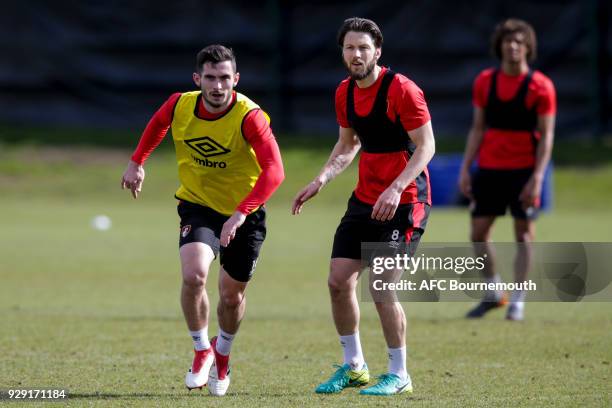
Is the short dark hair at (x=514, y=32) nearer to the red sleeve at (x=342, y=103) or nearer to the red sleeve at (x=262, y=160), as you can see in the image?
the red sleeve at (x=342, y=103)

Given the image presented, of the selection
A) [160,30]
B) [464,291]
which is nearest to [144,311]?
[464,291]

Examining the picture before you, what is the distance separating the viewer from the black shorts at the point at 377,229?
671 centimetres

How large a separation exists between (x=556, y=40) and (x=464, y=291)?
15.7 m

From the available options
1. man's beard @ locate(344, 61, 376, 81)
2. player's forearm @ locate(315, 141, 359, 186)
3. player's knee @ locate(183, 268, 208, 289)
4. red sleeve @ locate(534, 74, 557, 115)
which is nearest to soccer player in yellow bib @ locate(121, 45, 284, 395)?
player's knee @ locate(183, 268, 208, 289)

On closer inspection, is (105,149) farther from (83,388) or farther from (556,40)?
(83,388)

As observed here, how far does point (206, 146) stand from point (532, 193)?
379cm

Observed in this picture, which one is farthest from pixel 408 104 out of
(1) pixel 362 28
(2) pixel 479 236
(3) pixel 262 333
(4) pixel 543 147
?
(2) pixel 479 236

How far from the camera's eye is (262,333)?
9.16 m

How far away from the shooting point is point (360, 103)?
6805 mm

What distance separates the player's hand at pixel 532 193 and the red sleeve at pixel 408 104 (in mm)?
3406

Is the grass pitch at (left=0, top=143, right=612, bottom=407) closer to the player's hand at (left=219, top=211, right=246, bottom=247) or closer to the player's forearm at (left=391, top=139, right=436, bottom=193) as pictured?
the player's hand at (left=219, top=211, right=246, bottom=247)

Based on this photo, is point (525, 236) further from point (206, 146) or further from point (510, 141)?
point (206, 146)

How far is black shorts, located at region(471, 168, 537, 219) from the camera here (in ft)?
33.3

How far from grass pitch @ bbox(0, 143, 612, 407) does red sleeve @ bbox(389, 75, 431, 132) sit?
1592mm
